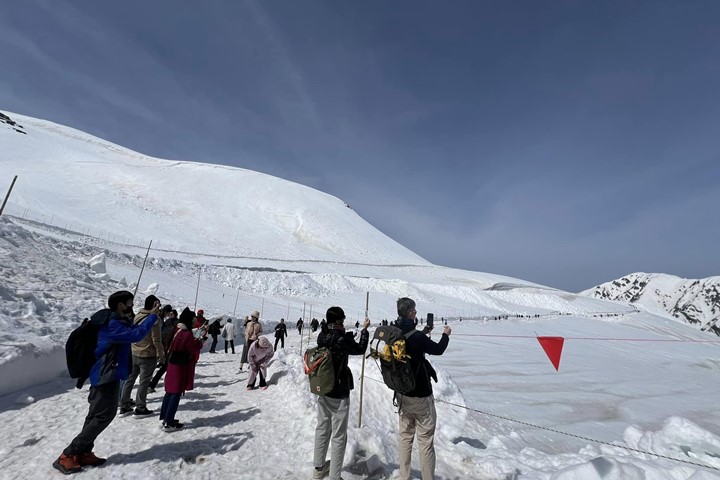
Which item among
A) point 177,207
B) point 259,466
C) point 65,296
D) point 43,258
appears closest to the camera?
point 259,466

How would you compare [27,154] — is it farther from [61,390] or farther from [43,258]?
[61,390]

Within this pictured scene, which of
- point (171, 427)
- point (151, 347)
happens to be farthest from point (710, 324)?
point (151, 347)

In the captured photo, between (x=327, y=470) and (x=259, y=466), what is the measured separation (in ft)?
3.23

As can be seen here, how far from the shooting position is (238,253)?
67.2 metres

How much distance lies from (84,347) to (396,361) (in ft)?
12.4

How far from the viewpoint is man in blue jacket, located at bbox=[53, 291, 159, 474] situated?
4203 millimetres

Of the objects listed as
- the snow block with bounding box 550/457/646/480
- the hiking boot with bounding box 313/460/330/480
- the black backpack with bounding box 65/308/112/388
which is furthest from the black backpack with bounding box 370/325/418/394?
the black backpack with bounding box 65/308/112/388

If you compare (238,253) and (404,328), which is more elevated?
(238,253)

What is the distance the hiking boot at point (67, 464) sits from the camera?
413 centimetres

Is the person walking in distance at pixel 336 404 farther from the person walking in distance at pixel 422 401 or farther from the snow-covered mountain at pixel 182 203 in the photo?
the snow-covered mountain at pixel 182 203

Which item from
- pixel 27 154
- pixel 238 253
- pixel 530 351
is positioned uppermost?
pixel 27 154

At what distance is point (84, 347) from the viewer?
425 cm

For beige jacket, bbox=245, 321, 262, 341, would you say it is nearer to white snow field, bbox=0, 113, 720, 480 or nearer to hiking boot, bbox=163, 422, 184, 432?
white snow field, bbox=0, 113, 720, 480

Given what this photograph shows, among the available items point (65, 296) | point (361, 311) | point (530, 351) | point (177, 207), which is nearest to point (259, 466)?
point (65, 296)
